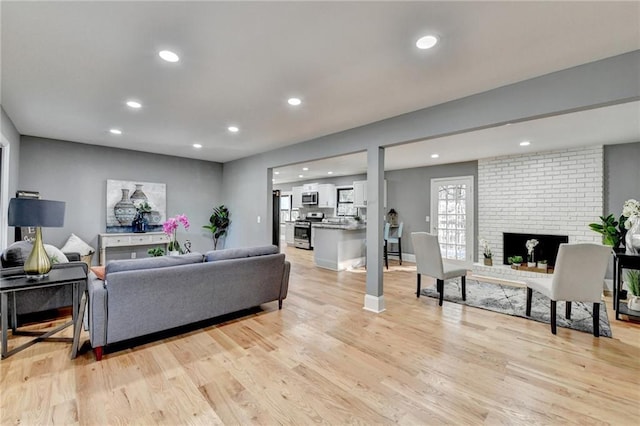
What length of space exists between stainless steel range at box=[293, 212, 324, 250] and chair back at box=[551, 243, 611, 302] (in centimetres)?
680

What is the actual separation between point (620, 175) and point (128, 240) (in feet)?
28.5

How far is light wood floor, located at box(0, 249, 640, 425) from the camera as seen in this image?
1767 millimetres

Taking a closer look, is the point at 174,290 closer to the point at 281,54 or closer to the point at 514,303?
the point at 281,54

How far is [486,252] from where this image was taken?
577 cm

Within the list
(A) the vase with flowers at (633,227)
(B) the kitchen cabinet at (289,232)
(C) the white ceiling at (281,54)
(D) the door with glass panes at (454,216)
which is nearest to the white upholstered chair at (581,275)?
(A) the vase with flowers at (633,227)

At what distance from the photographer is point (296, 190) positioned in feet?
33.8

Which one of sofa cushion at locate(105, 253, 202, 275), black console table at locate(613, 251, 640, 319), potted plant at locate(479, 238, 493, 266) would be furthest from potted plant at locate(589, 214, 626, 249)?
sofa cushion at locate(105, 253, 202, 275)

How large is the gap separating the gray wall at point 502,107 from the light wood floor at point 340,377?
2125mm

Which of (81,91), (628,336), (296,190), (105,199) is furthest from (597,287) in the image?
(296,190)

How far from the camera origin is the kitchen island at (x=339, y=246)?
608 centimetres

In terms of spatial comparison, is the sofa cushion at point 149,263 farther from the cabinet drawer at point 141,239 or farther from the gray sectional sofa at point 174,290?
the cabinet drawer at point 141,239

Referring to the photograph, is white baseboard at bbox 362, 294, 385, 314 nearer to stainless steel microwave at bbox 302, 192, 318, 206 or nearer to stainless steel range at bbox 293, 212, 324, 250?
stainless steel range at bbox 293, 212, 324, 250

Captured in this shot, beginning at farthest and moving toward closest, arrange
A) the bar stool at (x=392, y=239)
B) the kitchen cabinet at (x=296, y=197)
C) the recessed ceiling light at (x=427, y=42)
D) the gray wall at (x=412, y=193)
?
the kitchen cabinet at (x=296, y=197)
the gray wall at (x=412, y=193)
the bar stool at (x=392, y=239)
the recessed ceiling light at (x=427, y=42)

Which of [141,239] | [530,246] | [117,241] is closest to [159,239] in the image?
[141,239]
